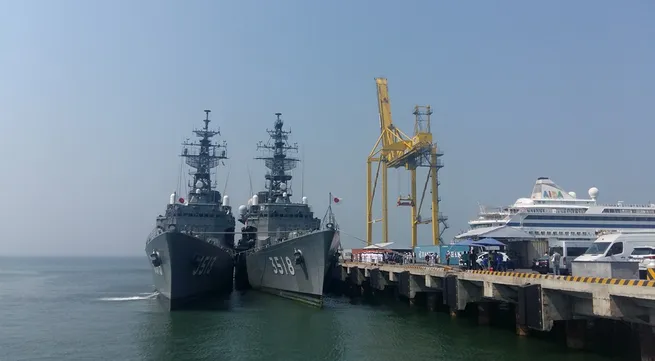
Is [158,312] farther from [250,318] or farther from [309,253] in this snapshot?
[309,253]

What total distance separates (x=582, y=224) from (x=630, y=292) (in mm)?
40700

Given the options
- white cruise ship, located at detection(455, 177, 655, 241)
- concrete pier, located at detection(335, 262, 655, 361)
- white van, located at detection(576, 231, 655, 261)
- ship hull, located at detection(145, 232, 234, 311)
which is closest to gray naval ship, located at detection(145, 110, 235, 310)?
ship hull, located at detection(145, 232, 234, 311)

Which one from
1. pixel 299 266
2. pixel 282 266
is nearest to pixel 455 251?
pixel 299 266

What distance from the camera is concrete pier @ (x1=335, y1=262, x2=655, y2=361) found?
11.6 meters

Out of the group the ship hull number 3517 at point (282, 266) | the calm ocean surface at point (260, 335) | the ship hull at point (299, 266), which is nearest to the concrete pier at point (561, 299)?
the calm ocean surface at point (260, 335)

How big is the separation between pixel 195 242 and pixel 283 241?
4359 millimetres

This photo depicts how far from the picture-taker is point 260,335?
62.0 feet

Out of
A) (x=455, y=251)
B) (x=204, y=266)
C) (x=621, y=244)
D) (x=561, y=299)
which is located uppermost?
(x=621, y=244)

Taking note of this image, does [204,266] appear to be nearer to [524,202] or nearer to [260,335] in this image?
[260,335]

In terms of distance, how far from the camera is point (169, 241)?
77.6 feet

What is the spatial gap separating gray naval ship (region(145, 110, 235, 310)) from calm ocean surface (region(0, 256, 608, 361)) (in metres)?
1.61

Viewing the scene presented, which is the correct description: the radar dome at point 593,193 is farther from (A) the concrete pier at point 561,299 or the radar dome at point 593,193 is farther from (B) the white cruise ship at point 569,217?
(A) the concrete pier at point 561,299

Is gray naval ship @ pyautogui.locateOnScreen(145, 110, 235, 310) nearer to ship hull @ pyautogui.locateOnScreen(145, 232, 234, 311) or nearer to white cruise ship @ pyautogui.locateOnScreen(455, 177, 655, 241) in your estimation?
ship hull @ pyautogui.locateOnScreen(145, 232, 234, 311)

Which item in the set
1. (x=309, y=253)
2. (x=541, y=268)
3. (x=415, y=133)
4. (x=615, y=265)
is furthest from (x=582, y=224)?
(x=615, y=265)
